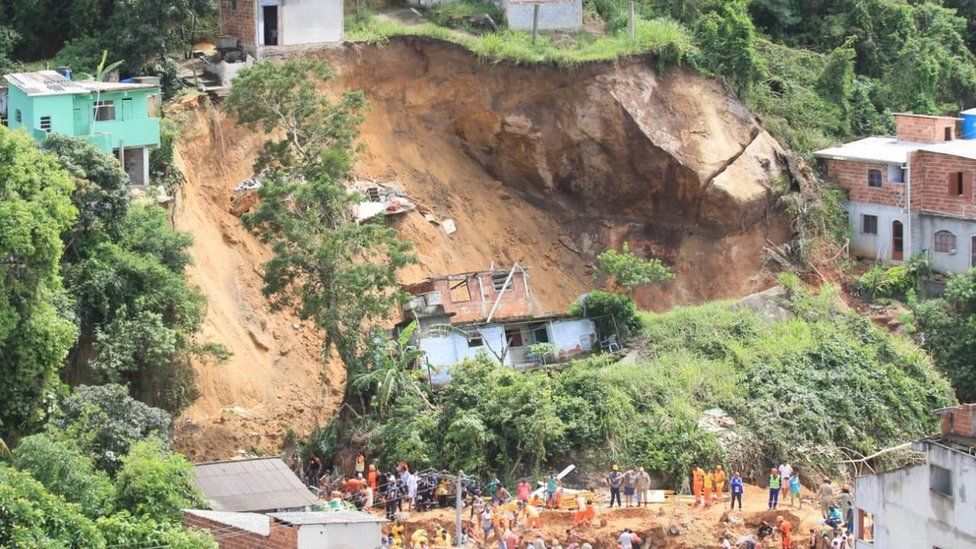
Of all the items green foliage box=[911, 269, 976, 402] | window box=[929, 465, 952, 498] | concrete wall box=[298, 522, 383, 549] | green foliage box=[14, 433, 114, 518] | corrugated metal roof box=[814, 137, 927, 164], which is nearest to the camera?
window box=[929, 465, 952, 498]

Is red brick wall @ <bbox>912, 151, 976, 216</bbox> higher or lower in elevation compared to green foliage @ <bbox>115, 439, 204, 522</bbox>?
higher

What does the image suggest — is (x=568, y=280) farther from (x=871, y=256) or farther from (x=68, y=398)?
(x=68, y=398)

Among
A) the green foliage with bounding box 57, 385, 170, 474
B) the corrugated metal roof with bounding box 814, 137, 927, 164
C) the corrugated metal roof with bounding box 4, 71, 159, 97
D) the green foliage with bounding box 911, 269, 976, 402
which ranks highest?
the corrugated metal roof with bounding box 4, 71, 159, 97

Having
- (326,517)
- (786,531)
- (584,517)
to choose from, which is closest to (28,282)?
(326,517)

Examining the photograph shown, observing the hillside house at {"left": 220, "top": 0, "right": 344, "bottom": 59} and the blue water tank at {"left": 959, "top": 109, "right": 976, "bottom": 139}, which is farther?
the blue water tank at {"left": 959, "top": 109, "right": 976, "bottom": 139}

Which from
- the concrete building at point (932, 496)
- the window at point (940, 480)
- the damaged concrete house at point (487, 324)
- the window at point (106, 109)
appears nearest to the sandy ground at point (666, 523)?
the concrete building at point (932, 496)

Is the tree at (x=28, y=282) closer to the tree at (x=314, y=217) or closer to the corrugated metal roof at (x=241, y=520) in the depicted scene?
the tree at (x=314, y=217)

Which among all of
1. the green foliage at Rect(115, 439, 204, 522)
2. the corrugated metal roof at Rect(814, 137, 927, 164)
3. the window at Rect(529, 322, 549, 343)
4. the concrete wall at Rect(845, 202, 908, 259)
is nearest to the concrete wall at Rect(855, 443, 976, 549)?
the window at Rect(529, 322, 549, 343)

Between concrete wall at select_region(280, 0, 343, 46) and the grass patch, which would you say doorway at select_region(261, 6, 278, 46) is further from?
the grass patch
